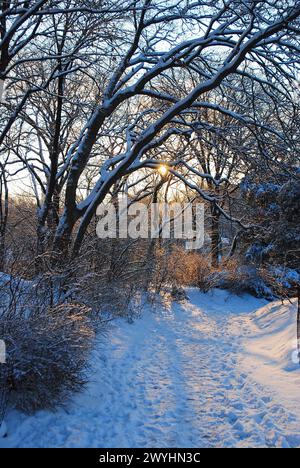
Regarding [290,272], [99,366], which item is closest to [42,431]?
[99,366]

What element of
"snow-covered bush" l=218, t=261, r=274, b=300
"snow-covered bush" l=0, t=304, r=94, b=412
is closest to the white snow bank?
"snow-covered bush" l=0, t=304, r=94, b=412

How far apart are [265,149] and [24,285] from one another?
6645mm

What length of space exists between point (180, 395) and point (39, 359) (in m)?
2.19

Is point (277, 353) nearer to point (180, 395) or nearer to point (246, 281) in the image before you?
point (180, 395)

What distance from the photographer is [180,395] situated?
5.19 meters

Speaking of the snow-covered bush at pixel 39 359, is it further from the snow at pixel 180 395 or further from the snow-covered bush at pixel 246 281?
the snow-covered bush at pixel 246 281

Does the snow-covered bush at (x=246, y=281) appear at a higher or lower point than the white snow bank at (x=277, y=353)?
higher

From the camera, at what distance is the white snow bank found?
5165 millimetres

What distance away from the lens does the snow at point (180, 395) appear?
3.80m

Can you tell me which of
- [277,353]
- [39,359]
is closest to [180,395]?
[39,359]

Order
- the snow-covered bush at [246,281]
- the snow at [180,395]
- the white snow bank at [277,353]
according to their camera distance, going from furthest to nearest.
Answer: the snow-covered bush at [246,281] → the white snow bank at [277,353] → the snow at [180,395]

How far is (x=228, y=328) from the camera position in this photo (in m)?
10.2

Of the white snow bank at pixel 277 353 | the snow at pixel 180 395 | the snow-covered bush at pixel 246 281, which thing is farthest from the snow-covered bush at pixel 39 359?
the snow-covered bush at pixel 246 281

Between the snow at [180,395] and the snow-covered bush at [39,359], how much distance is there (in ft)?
0.58
